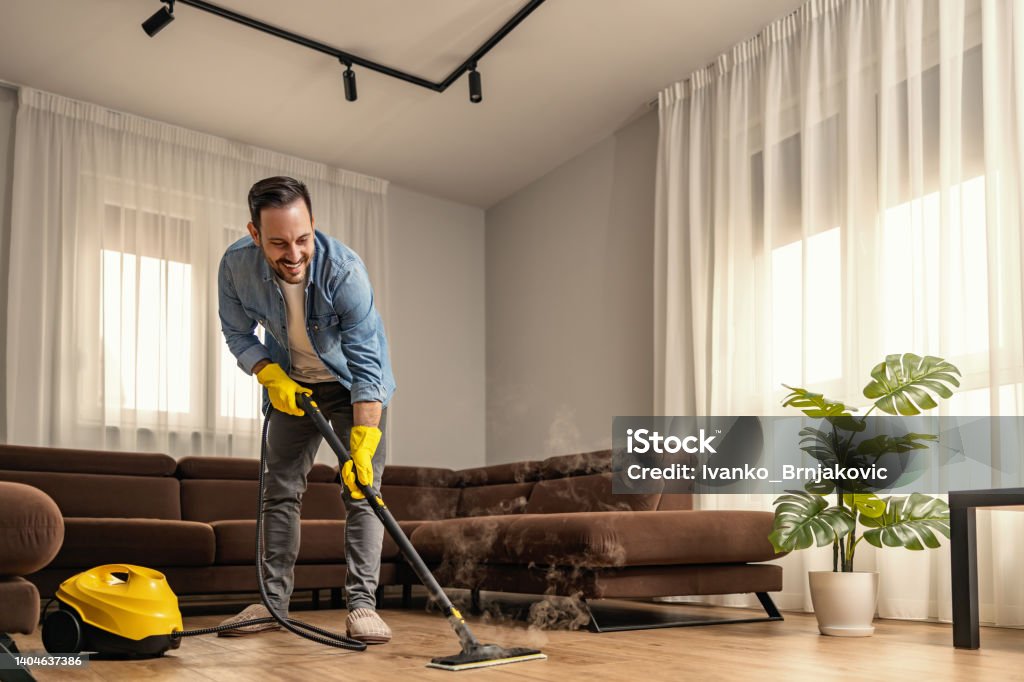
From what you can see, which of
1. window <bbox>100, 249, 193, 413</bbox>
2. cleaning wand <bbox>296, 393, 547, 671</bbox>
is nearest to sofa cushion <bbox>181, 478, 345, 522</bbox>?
window <bbox>100, 249, 193, 413</bbox>

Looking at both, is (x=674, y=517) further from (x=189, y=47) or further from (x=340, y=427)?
→ (x=189, y=47)

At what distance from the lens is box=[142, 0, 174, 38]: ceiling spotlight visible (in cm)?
394

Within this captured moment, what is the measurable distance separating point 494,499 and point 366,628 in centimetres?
242

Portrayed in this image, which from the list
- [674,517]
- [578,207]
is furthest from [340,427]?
[578,207]

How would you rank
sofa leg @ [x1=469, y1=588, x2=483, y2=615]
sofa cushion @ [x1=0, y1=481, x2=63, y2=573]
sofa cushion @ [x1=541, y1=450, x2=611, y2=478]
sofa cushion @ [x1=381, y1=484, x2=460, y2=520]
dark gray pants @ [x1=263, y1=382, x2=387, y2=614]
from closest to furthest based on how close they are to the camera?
1. sofa cushion @ [x1=0, y1=481, x2=63, y2=573]
2. dark gray pants @ [x1=263, y1=382, x2=387, y2=614]
3. sofa leg @ [x1=469, y1=588, x2=483, y2=615]
4. sofa cushion @ [x1=541, y1=450, x2=611, y2=478]
5. sofa cushion @ [x1=381, y1=484, x2=460, y2=520]

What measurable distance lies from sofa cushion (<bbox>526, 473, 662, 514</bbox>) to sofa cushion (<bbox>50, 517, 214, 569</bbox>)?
58.8 inches

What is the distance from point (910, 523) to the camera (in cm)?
295

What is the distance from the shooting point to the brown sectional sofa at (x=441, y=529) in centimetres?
309

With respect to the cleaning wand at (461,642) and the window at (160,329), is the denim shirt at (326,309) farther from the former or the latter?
the window at (160,329)

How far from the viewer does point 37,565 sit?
2096mm

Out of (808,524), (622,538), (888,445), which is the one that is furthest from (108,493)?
(888,445)

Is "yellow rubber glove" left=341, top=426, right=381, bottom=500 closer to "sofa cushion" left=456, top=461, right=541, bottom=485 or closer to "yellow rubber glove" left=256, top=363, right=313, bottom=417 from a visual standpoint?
"yellow rubber glove" left=256, top=363, right=313, bottom=417

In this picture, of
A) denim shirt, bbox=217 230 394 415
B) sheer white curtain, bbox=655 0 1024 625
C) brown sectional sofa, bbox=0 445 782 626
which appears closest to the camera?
denim shirt, bbox=217 230 394 415
